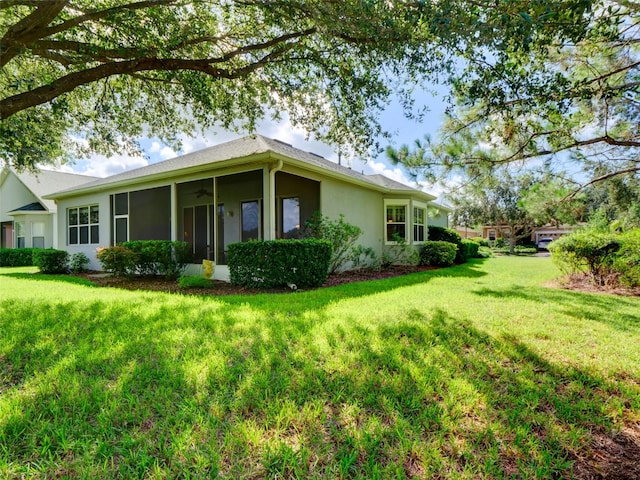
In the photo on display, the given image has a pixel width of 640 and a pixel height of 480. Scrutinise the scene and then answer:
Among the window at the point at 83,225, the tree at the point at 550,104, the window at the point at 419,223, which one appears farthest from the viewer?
the window at the point at 419,223

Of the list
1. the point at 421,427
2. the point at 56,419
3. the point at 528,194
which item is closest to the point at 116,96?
the point at 56,419

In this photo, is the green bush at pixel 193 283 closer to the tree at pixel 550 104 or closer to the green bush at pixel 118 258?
the green bush at pixel 118 258

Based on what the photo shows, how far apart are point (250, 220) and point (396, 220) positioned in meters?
6.35

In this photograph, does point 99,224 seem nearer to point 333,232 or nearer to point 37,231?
point 37,231

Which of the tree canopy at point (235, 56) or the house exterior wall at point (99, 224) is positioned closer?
the tree canopy at point (235, 56)

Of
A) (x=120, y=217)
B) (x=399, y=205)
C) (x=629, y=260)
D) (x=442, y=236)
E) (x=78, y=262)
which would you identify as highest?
(x=399, y=205)

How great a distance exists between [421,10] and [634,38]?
450cm

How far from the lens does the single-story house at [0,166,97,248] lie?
18938 millimetres

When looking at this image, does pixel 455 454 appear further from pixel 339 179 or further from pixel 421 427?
pixel 339 179

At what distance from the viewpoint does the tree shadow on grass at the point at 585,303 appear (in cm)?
509

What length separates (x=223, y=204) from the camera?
12.0 meters

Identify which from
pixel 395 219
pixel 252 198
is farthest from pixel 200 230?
pixel 395 219

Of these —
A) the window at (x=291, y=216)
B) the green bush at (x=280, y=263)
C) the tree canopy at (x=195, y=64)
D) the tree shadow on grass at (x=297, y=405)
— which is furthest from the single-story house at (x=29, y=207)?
the tree shadow on grass at (x=297, y=405)

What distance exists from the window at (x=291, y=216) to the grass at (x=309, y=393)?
259 inches
